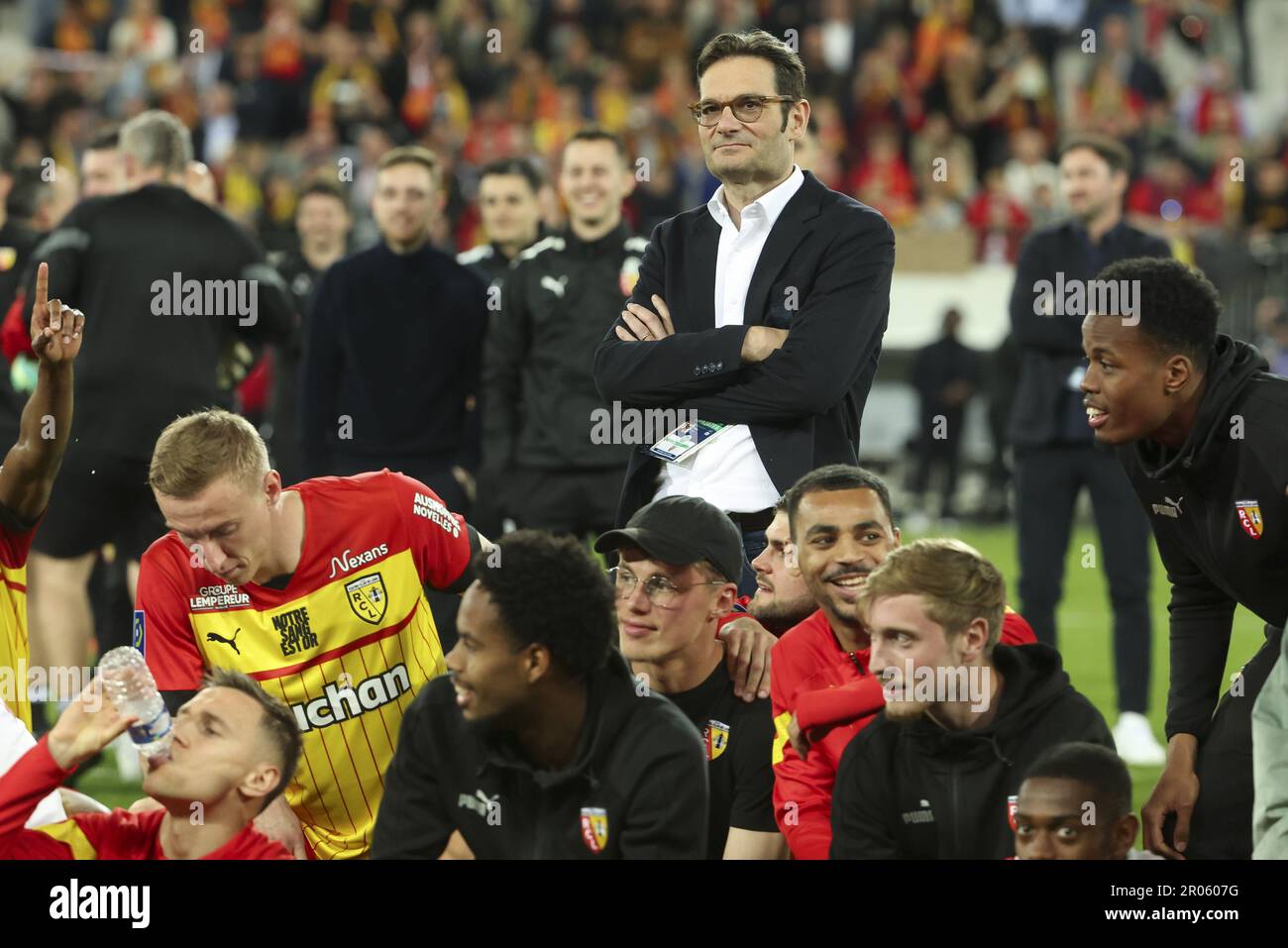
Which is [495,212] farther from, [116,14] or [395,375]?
[116,14]

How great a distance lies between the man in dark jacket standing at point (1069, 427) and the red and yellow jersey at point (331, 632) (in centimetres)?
365

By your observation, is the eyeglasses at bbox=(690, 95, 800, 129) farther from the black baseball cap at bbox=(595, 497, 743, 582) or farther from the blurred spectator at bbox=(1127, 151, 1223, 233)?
the blurred spectator at bbox=(1127, 151, 1223, 233)

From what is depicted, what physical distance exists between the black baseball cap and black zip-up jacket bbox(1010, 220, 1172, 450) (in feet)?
11.2

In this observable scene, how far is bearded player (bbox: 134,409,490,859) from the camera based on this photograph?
187 inches

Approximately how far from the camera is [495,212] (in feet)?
29.3

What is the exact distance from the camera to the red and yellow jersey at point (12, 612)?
4711 mm

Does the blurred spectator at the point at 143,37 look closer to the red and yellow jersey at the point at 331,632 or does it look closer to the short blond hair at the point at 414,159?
the short blond hair at the point at 414,159

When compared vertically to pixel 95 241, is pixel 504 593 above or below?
below

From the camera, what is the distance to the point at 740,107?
523 centimetres

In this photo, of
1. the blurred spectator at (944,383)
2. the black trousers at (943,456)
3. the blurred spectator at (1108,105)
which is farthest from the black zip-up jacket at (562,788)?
the blurred spectator at (1108,105)

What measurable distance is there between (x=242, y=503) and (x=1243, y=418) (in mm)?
2430

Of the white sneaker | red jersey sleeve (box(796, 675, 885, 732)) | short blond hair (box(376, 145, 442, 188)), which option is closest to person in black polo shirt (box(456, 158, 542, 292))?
short blond hair (box(376, 145, 442, 188))
